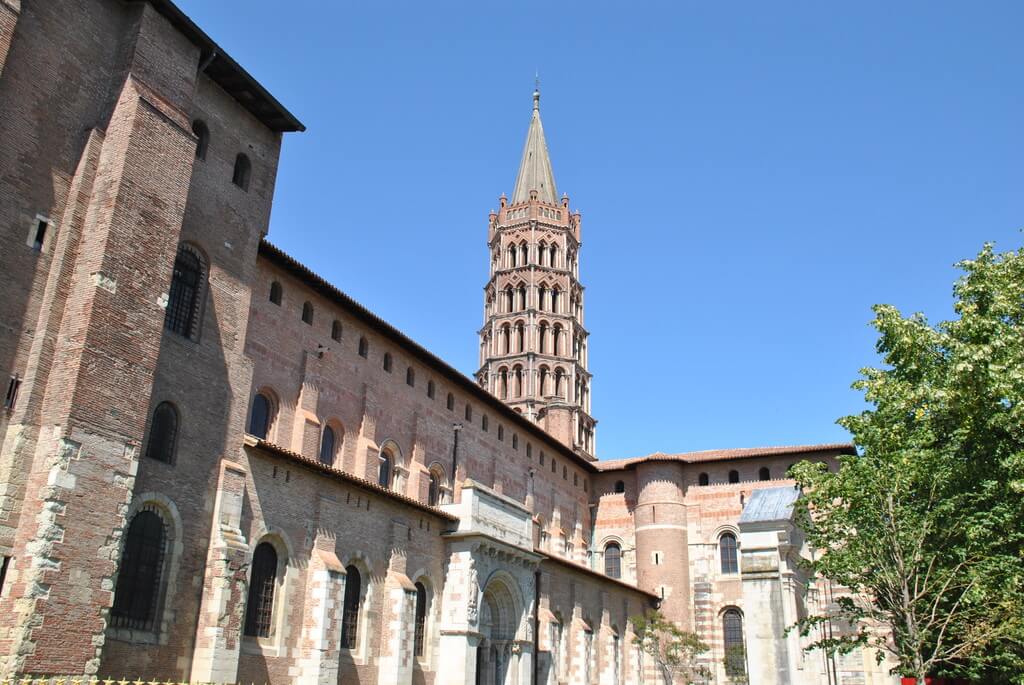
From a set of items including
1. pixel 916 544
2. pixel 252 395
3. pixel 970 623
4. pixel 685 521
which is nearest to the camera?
pixel 916 544

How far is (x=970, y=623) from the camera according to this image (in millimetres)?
20641

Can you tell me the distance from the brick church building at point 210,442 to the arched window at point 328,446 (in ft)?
0.35

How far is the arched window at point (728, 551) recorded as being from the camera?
46250 millimetres

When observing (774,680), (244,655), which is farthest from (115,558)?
(774,680)

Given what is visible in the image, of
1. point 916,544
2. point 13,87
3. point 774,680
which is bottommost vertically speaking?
point 774,680

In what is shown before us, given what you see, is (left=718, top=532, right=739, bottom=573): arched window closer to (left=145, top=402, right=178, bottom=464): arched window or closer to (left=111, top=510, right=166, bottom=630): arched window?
(left=145, top=402, right=178, bottom=464): arched window

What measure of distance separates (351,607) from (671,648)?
70.6ft

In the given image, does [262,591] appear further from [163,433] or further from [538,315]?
[538,315]

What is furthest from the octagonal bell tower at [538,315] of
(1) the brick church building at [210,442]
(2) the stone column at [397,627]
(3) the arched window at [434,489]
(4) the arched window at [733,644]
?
(2) the stone column at [397,627]

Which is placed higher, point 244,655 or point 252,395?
point 252,395

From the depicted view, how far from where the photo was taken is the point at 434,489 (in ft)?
115

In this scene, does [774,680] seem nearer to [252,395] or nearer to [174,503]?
[174,503]

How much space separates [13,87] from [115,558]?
10025 millimetres

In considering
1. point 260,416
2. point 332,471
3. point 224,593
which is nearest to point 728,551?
point 332,471
